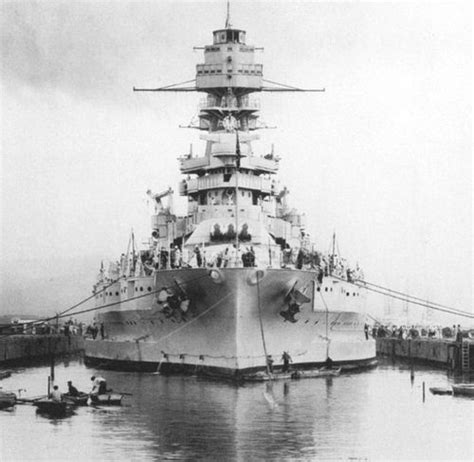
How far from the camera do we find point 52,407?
20.4 metres

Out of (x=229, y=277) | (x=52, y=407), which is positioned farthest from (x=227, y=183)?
(x=52, y=407)

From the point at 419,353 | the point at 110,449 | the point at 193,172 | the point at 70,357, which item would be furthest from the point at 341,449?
the point at 70,357

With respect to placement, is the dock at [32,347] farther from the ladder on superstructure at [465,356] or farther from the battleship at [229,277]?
→ the ladder on superstructure at [465,356]

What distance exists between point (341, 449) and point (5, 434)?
649 cm

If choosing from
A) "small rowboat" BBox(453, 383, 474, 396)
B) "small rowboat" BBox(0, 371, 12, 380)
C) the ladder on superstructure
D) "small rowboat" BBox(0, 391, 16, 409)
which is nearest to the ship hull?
"small rowboat" BBox(0, 371, 12, 380)

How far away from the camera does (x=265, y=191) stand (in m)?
33.3

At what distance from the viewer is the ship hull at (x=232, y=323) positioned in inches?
1045

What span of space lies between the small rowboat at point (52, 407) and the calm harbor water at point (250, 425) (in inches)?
11.1

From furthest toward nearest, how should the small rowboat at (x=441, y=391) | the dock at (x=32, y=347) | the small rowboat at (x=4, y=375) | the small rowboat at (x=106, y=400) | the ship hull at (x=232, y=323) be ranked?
1. the dock at (x=32, y=347)
2. the small rowboat at (x=4, y=375)
3. the ship hull at (x=232, y=323)
4. the small rowboat at (x=441, y=391)
5. the small rowboat at (x=106, y=400)

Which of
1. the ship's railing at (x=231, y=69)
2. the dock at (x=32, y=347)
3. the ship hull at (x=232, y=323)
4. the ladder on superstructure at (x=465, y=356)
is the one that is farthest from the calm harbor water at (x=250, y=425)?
the ship's railing at (x=231, y=69)

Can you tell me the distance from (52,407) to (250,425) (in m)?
4.50

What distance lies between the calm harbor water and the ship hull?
1.24 meters

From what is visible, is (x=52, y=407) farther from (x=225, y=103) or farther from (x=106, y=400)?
(x=225, y=103)

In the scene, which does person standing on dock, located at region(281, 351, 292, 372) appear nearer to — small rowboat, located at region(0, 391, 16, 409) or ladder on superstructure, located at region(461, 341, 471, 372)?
ladder on superstructure, located at region(461, 341, 471, 372)
